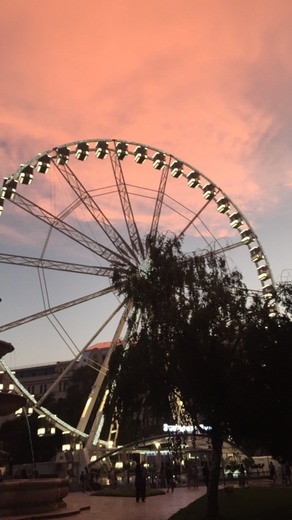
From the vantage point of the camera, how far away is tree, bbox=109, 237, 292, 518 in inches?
561

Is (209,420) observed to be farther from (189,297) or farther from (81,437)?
(81,437)

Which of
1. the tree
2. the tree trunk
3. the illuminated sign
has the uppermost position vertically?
the tree

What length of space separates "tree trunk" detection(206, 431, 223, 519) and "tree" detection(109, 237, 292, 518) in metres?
0.02

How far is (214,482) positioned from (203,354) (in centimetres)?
321

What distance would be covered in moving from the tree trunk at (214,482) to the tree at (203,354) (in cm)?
2

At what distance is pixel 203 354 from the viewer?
47.8ft

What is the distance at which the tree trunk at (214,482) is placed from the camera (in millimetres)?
14125

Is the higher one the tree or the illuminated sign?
the tree

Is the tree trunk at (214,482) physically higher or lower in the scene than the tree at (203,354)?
lower

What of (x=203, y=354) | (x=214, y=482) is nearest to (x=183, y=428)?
(x=214, y=482)

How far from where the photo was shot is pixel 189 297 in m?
15.7

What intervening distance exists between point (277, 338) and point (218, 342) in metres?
1.56

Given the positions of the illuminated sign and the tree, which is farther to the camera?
the illuminated sign

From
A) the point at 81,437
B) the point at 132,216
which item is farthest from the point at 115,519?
the point at 81,437
